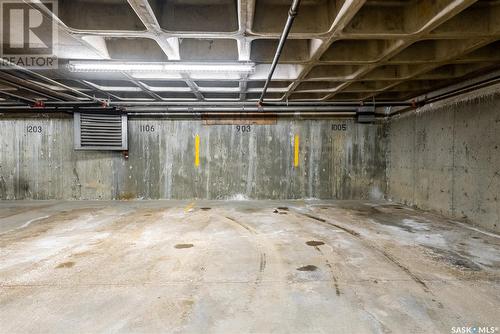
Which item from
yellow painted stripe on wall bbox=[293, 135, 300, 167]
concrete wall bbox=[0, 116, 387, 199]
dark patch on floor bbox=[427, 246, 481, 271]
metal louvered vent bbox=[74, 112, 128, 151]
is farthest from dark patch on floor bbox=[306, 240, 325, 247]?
metal louvered vent bbox=[74, 112, 128, 151]

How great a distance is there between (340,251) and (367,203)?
3.35m

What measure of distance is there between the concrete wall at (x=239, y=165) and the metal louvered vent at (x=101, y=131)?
0.27m

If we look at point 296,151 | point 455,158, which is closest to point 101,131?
point 296,151

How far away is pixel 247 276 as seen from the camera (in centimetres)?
216

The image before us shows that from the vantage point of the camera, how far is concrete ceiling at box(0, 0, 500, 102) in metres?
2.25

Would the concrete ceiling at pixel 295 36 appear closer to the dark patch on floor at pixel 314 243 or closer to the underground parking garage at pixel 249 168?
the underground parking garage at pixel 249 168

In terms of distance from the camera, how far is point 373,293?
1.90 meters

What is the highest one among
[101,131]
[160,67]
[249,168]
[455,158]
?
[160,67]

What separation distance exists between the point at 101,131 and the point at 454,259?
21.2 ft

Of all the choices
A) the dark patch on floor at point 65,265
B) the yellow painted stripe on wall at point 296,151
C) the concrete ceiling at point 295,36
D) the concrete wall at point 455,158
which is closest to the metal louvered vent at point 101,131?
the concrete ceiling at point 295,36

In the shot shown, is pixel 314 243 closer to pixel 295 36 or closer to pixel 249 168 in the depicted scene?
pixel 295 36

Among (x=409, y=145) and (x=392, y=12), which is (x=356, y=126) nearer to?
(x=409, y=145)

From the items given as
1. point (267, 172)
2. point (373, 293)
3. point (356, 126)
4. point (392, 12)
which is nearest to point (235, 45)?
point (392, 12)

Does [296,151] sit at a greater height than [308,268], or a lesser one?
greater
